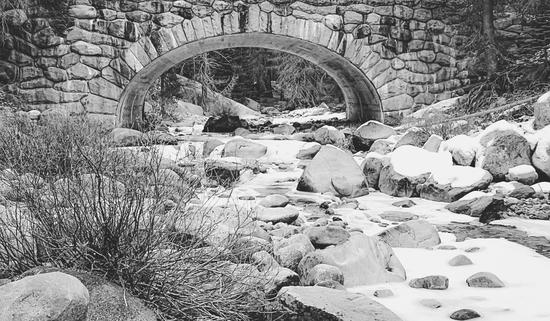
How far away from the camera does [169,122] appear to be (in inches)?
521

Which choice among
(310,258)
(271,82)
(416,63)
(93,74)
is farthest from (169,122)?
(310,258)

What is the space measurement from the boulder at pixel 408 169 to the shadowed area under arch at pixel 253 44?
3.92 metres

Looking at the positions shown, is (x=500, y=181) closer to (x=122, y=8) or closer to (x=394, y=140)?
(x=394, y=140)

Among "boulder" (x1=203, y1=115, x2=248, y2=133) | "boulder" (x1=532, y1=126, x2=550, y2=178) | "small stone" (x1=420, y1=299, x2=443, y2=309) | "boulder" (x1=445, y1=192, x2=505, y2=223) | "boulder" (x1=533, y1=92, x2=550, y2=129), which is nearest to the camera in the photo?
"small stone" (x1=420, y1=299, x2=443, y2=309)

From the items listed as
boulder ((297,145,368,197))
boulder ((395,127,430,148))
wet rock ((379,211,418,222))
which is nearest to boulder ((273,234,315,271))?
wet rock ((379,211,418,222))

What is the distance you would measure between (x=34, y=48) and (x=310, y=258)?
6.99 metres

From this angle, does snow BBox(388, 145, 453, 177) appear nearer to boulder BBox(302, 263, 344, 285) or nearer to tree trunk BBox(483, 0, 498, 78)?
boulder BBox(302, 263, 344, 285)

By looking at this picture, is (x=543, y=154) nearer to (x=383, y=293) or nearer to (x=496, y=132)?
(x=496, y=132)

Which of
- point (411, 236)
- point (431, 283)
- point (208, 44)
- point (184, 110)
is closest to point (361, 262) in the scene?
point (431, 283)

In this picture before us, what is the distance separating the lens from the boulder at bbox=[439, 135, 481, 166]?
5191 mm

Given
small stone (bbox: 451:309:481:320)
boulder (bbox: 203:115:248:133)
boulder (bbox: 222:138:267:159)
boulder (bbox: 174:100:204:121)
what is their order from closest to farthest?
small stone (bbox: 451:309:481:320) < boulder (bbox: 222:138:267:159) < boulder (bbox: 203:115:248:133) < boulder (bbox: 174:100:204:121)

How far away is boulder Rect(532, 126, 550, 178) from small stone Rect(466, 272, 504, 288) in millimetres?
2730

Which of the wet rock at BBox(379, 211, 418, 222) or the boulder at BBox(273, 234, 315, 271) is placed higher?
the boulder at BBox(273, 234, 315, 271)

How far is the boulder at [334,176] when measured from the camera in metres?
4.94
